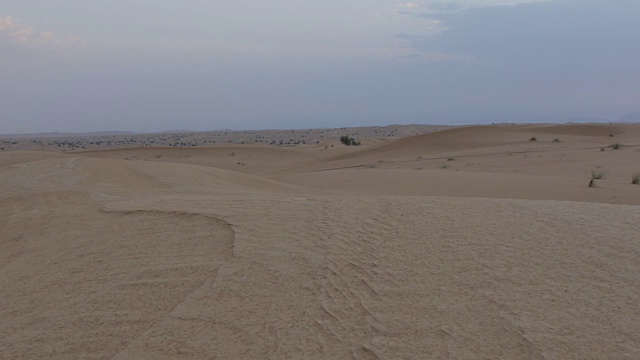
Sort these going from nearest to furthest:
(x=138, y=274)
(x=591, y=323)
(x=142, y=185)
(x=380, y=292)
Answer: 1. (x=591, y=323)
2. (x=380, y=292)
3. (x=138, y=274)
4. (x=142, y=185)

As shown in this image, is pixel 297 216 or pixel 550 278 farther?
pixel 297 216

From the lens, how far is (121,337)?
3.85m

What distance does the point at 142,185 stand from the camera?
11875 mm

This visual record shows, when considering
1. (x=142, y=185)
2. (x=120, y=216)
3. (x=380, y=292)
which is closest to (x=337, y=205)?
(x=120, y=216)

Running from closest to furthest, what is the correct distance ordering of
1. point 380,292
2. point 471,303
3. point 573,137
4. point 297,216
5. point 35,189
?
point 471,303 → point 380,292 → point 297,216 → point 35,189 → point 573,137

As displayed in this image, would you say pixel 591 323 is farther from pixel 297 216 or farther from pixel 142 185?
pixel 142 185

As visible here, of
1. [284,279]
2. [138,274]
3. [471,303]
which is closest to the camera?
[471,303]

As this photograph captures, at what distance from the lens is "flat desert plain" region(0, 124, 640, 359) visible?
3602 millimetres

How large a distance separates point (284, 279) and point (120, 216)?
3670 millimetres

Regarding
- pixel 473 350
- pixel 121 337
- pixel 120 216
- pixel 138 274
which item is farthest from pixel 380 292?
pixel 120 216

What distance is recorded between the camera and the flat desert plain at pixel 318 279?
11.8 feet

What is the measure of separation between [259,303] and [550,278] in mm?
2030

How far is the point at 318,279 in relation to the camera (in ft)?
15.0

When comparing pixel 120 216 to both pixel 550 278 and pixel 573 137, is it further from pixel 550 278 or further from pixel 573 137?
pixel 573 137
